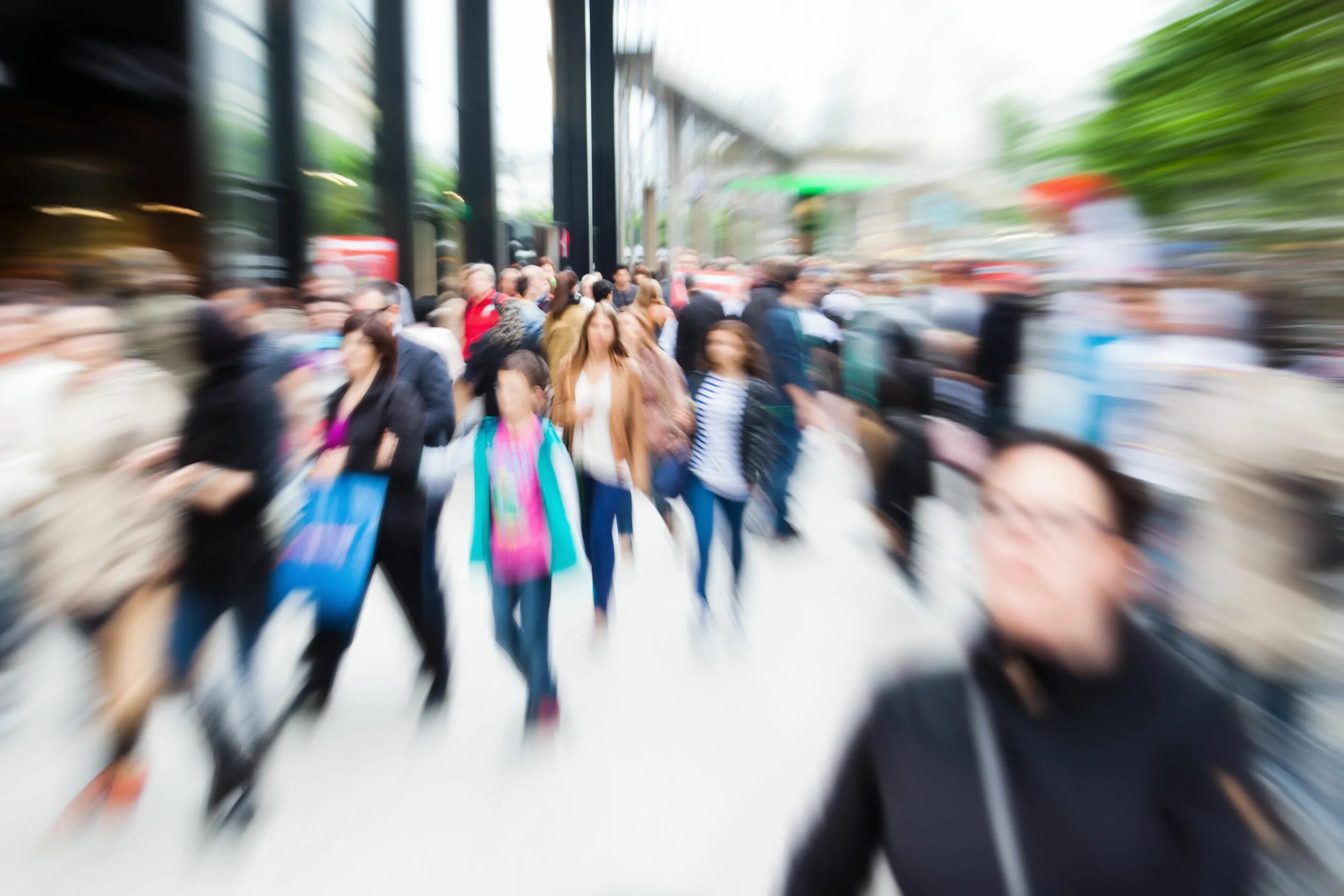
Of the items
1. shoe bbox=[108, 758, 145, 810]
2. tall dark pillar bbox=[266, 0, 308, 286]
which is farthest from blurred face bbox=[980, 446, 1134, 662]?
tall dark pillar bbox=[266, 0, 308, 286]

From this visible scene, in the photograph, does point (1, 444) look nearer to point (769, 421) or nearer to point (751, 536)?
point (769, 421)

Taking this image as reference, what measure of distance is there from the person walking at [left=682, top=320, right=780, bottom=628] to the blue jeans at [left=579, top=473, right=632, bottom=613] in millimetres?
418

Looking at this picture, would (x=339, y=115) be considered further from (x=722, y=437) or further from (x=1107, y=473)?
(x=1107, y=473)

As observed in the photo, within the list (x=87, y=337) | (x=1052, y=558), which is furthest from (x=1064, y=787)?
(x=87, y=337)

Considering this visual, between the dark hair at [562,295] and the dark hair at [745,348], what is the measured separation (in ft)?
6.18

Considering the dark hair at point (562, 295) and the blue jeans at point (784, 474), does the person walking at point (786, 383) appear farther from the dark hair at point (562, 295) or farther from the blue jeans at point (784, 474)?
the dark hair at point (562, 295)

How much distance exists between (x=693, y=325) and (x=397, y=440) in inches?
161

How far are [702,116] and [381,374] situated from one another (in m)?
39.7

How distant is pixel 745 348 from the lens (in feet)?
17.3

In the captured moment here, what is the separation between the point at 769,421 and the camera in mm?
5320

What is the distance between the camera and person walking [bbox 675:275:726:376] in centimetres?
765

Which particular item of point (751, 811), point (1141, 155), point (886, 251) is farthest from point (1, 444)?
point (886, 251)

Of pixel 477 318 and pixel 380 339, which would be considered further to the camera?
pixel 477 318

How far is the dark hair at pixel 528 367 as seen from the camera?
4.08 metres
